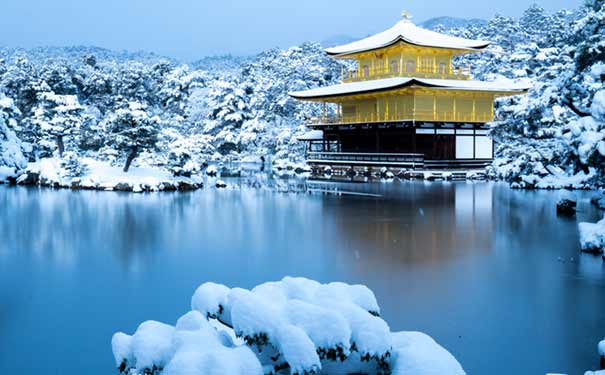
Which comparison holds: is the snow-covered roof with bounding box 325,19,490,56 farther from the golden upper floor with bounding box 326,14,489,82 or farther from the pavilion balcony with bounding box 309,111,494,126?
the pavilion balcony with bounding box 309,111,494,126

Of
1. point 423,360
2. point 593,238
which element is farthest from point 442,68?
point 423,360

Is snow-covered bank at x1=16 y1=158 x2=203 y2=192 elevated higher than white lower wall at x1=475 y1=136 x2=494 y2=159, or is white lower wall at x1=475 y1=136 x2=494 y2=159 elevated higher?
white lower wall at x1=475 y1=136 x2=494 y2=159

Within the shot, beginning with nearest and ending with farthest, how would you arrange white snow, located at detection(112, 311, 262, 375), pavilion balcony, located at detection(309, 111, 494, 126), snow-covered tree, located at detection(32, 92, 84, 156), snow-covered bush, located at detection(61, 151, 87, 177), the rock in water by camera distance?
1. white snow, located at detection(112, 311, 262, 375)
2. the rock in water
3. snow-covered bush, located at detection(61, 151, 87, 177)
4. snow-covered tree, located at detection(32, 92, 84, 156)
5. pavilion balcony, located at detection(309, 111, 494, 126)

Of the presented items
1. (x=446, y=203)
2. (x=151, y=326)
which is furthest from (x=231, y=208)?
(x=151, y=326)

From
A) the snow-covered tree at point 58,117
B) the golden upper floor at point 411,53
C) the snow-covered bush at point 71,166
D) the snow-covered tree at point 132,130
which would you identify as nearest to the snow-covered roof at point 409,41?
the golden upper floor at point 411,53

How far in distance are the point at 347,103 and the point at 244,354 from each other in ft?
106

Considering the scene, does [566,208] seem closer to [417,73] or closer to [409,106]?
[409,106]

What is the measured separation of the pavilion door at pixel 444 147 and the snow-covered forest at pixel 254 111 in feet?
7.37

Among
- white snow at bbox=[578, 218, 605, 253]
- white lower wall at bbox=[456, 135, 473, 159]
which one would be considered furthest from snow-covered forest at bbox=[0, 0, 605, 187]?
white lower wall at bbox=[456, 135, 473, 159]

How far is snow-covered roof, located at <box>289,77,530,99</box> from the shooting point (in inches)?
1156

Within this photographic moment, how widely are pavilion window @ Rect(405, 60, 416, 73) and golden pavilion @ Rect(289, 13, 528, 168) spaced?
52mm

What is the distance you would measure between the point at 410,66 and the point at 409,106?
3.30m

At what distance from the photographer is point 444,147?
3100cm

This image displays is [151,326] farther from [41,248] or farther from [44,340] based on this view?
[41,248]
